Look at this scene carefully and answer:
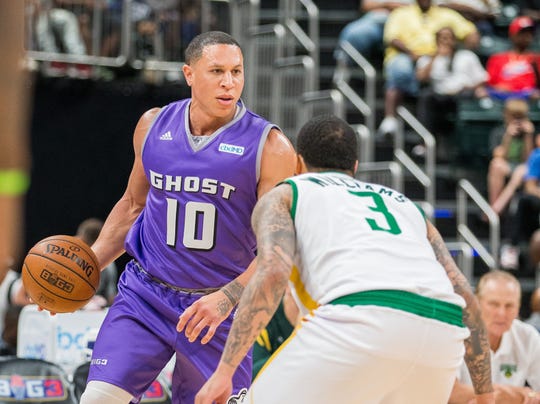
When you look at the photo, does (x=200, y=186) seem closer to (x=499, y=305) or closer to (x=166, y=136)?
(x=166, y=136)

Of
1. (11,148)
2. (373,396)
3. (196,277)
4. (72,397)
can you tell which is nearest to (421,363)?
(373,396)

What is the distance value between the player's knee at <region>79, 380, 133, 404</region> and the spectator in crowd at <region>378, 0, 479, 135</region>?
806 centimetres

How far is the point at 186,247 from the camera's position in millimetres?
5492

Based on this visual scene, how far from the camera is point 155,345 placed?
5.37 meters

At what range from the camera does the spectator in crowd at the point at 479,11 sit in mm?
14797

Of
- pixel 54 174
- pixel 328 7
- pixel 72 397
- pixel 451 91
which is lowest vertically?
pixel 72 397

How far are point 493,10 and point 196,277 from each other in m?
10.7

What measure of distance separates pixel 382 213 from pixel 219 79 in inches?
58.2

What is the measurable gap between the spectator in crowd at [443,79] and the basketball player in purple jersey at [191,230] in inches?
297

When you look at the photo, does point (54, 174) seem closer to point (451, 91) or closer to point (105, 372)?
point (451, 91)

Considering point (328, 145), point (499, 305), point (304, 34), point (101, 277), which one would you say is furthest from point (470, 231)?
point (328, 145)

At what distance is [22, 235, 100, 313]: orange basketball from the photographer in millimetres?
5539

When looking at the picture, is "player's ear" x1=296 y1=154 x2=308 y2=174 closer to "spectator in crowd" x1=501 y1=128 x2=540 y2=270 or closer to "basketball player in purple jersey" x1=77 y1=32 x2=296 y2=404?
"basketball player in purple jersey" x1=77 y1=32 x2=296 y2=404

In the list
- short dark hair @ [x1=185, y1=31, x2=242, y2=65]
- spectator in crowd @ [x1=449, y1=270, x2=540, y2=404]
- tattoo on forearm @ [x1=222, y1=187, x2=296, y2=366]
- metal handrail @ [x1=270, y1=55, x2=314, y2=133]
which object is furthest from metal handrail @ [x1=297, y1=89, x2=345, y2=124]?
tattoo on forearm @ [x1=222, y1=187, x2=296, y2=366]
